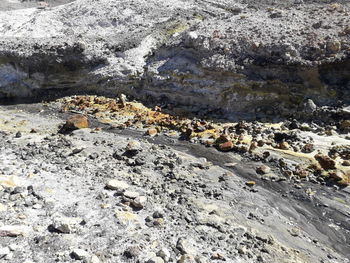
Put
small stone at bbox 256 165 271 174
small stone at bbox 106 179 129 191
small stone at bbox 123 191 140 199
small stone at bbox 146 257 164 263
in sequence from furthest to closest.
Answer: small stone at bbox 256 165 271 174 → small stone at bbox 106 179 129 191 → small stone at bbox 123 191 140 199 → small stone at bbox 146 257 164 263

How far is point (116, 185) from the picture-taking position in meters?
7.92

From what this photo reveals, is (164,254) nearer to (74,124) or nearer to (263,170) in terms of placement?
(263,170)

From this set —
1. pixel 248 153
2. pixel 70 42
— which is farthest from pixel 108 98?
pixel 248 153

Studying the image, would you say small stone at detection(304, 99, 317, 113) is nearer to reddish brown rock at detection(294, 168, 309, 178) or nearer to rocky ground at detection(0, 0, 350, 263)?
rocky ground at detection(0, 0, 350, 263)

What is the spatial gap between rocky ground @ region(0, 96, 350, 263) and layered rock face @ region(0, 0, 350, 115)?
6.01 ft

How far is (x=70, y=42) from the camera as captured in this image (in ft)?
50.4

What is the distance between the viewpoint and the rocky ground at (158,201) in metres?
6.14

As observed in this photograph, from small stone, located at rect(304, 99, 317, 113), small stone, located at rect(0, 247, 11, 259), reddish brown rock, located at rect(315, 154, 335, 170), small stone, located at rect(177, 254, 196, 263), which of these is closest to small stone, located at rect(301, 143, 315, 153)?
reddish brown rock, located at rect(315, 154, 335, 170)

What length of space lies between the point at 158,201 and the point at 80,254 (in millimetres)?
2211

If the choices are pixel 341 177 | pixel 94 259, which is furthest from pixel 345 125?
pixel 94 259

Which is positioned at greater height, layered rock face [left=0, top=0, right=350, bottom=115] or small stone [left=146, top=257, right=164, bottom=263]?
layered rock face [left=0, top=0, right=350, bottom=115]

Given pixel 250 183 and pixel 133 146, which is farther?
pixel 133 146

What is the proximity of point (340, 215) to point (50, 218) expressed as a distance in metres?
5.90

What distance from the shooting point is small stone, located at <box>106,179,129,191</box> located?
7.82m
